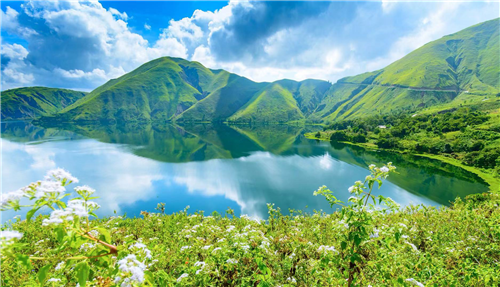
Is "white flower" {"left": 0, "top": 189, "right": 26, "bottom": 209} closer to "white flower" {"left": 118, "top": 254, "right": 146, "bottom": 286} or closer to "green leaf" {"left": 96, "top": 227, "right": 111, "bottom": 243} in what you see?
"green leaf" {"left": 96, "top": 227, "right": 111, "bottom": 243}

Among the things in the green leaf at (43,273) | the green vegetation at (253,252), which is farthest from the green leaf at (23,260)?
the green leaf at (43,273)

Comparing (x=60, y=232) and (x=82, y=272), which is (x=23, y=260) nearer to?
(x=60, y=232)

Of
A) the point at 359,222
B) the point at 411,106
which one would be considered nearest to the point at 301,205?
the point at 359,222

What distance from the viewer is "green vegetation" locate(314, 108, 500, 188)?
64.2 meters

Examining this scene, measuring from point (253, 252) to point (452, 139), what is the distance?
123 m

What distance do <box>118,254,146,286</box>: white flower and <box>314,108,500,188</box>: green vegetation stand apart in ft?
255

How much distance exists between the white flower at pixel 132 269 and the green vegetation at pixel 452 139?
255ft

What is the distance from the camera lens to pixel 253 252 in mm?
5863

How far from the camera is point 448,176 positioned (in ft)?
186

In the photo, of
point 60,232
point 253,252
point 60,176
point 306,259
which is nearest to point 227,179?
point 306,259

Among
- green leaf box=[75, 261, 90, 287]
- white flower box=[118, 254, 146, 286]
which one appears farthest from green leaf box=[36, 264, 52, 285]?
white flower box=[118, 254, 146, 286]

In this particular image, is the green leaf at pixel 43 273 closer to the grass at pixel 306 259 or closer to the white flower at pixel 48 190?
the grass at pixel 306 259

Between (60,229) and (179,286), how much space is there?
3547mm

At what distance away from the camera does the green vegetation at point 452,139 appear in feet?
210
